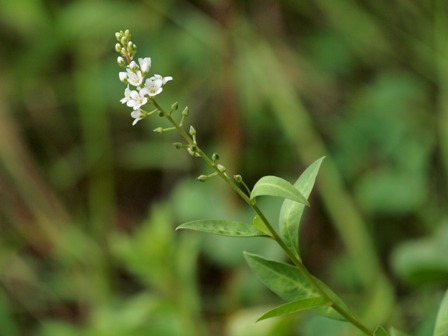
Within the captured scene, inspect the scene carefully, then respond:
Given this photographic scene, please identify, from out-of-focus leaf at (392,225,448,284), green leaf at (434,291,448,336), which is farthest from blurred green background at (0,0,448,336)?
green leaf at (434,291,448,336)

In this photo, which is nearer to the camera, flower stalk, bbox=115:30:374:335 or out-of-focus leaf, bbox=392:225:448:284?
flower stalk, bbox=115:30:374:335

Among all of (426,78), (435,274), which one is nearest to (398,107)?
(426,78)

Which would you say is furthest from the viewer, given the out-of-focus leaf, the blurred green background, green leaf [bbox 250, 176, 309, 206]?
the blurred green background

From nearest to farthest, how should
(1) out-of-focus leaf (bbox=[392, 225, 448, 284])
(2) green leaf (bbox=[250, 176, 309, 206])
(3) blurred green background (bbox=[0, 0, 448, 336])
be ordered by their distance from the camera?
(2) green leaf (bbox=[250, 176, 309, 206])
(1) out-of-focus leaf (bbox=[392, 225, 448, 284])
(3) blurred green background (bbox=[0, 0, 448, 336])

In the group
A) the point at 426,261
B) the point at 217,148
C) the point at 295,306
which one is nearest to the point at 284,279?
the point at 295,306

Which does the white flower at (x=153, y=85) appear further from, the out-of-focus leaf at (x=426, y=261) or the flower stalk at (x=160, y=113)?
the out-of-focus leaf at (x=426, y=261)

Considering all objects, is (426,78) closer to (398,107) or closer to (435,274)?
(398,107)

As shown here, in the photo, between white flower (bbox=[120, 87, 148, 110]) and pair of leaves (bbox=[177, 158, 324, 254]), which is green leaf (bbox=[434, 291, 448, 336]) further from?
white flower (bbox=[120, 87, 148, 110])
